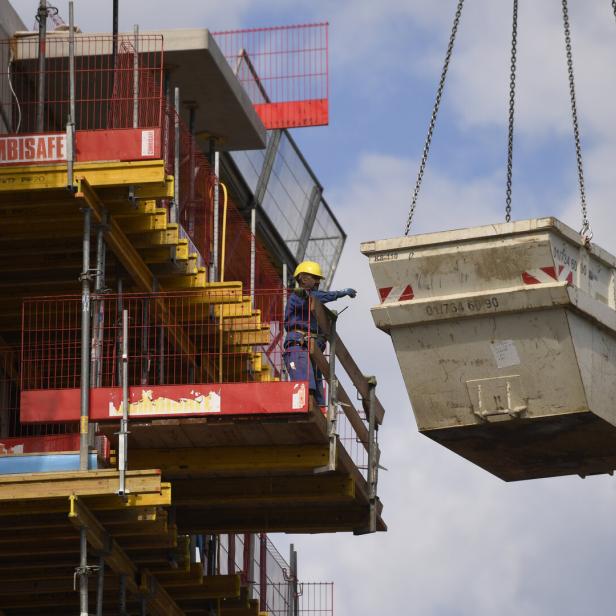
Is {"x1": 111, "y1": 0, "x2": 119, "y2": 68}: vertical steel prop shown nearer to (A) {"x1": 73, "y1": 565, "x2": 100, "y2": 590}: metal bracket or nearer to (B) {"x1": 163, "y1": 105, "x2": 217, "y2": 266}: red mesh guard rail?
(B) {"x1": 163, "y1": 105, "x2": 217, "y2": 266}: red mesh guard rail

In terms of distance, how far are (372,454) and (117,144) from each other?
18.0 ft

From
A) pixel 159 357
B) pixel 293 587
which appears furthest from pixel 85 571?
pixel 293 587

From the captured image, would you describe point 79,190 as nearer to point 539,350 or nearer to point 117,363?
point 117,363

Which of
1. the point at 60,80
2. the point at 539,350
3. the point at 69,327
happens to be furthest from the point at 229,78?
the point at 539,350

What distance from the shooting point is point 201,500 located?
99.0ft

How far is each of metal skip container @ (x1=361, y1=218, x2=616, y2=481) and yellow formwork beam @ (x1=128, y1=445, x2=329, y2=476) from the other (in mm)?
3364

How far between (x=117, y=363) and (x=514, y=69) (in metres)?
6.83

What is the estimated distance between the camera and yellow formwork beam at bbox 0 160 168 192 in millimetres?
28641

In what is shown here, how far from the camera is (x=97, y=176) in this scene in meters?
28.7

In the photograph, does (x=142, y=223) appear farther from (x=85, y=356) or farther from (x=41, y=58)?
(x=41, y=58)

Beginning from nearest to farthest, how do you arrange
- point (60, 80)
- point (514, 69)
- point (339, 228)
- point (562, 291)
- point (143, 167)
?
point (562, 291), point (514, 69), point (143, 167), point (60, 80), point (339, 228)

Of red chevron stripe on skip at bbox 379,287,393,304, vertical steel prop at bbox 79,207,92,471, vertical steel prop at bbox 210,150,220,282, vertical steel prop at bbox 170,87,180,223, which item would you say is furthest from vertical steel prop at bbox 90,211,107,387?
vertical steel prop at bbox 210,150,220,282

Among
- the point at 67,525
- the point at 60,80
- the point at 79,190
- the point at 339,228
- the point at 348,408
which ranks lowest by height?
the point at 67,525

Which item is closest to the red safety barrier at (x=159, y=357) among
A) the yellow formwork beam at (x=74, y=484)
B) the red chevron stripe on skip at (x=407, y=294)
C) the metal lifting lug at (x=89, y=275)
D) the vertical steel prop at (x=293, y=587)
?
the metal lifting lug at (x=89, y=275)
